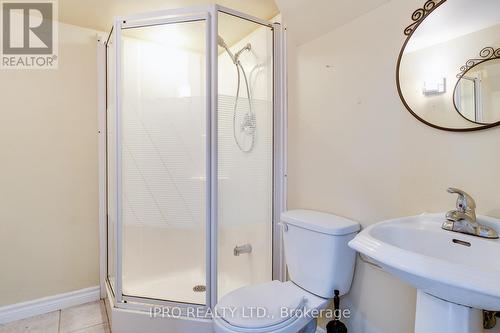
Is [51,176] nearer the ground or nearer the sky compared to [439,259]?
nearer the sky

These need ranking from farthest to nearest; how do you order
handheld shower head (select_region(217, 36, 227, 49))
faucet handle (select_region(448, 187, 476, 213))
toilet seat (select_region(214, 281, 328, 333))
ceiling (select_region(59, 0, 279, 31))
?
1. ceiling (select_region(59, 0, 279, 31))
2. handheld shower head (select_region(217, 36, 227, 49))
3. toilet seat (select_region(214, 281, 328, 333))
4. faucet handle (select_region(448, 187, 476, 213))

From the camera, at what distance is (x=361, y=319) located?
1372 mm

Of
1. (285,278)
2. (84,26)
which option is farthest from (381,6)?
(84,26)

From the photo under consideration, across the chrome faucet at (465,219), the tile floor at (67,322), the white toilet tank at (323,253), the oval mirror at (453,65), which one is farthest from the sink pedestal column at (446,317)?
the tile floor at (67,322)

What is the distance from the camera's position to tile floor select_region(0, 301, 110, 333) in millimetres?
1803

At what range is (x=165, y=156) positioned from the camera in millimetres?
1785

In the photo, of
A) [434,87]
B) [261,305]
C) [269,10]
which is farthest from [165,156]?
[434,87]

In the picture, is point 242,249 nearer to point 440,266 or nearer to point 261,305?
point 261,305

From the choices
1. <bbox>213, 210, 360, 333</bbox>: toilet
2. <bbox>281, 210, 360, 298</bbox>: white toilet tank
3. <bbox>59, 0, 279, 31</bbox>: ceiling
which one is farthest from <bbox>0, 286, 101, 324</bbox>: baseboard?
<bbox>59, 0, 279, 31</bbox>: ceiling

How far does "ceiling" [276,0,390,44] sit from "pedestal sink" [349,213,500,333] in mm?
1032

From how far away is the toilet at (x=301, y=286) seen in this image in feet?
3.82

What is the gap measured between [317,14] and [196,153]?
1087mm

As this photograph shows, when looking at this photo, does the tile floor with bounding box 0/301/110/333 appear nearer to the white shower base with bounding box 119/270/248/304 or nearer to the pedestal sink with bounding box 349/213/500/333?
the white shower base with bounding box 119/270/248/304

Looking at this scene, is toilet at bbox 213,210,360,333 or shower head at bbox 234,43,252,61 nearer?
toilet at bbox 213,210,360,333
